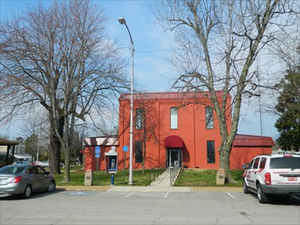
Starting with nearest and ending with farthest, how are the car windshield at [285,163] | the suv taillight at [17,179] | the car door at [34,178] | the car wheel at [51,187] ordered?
the car windshield at [285,163] → the suv taillight at [17,179] → the car door at [34,178] → the car wheel at [51,187]

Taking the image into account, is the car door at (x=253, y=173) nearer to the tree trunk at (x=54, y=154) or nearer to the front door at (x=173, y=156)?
the tree trunk at (x=54, y=154)

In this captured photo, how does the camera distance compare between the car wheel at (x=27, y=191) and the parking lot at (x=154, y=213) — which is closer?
the parking lot at (x=154, y=213)

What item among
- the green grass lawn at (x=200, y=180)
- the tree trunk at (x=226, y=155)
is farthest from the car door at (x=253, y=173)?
the tree trunk at (x=226, y=155)

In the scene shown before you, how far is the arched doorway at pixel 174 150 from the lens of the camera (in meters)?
33.7

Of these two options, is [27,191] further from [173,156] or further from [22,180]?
[173,156]

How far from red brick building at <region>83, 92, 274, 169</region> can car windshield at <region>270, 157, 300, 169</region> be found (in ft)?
73.8

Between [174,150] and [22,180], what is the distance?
2438 centimetres

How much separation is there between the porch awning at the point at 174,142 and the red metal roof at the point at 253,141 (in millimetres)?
6365

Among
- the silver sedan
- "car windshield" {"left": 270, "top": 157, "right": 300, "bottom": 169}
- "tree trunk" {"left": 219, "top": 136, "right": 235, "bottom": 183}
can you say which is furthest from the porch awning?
"car windshield" {"left": 270, "top": 157, "right": 300, "bottom": 169}

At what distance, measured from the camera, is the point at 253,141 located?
1379 inches

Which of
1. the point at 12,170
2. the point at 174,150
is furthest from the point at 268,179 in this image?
the point at 174,150

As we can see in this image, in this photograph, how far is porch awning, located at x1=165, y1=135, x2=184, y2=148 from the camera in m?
33.6

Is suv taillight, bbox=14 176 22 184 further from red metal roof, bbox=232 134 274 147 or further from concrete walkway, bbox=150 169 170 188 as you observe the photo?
red metal roof, bbox=232 134 274 147

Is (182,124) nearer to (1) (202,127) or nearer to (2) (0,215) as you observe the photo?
(1) (202,127)
